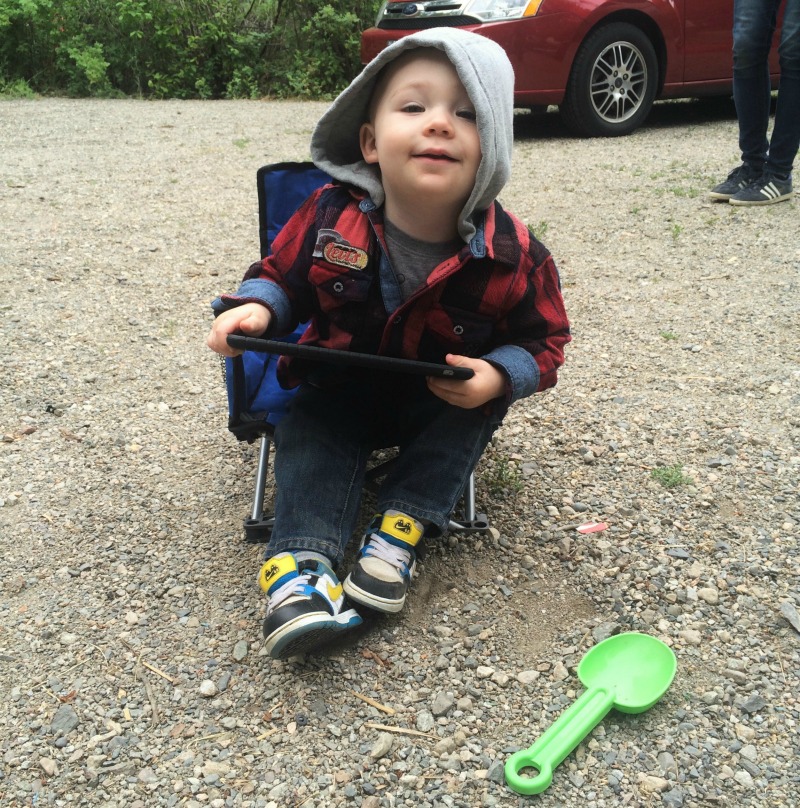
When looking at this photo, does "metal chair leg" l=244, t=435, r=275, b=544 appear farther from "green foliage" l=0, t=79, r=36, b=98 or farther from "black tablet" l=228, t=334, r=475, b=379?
"green foliage" l=0, t=79, r=36, b=98

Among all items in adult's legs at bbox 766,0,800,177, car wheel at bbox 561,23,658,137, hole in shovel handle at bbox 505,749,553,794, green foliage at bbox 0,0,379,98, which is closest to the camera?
hole in shovel handle at bbox 505,749,553,794

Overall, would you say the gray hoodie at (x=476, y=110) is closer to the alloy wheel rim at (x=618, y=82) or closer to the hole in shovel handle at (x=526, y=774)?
the hole in shovel handle at (x=526, y=774)

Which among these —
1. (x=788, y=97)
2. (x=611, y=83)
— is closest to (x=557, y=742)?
(x=788, y=97)

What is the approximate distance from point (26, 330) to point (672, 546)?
2751 mm

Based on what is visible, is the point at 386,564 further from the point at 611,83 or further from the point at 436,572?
the point at 611,83

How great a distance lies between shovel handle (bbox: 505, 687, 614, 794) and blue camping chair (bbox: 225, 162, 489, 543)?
63 cm

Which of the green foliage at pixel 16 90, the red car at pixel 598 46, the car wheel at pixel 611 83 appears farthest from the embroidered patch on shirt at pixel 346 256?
the green foliage at pixel 16 90

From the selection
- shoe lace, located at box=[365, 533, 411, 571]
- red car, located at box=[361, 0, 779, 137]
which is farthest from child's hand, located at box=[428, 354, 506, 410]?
red car, located at box=[361, 0, 779, 137]

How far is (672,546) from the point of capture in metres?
2.26

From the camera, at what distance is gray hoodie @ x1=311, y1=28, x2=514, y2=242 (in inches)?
75.1

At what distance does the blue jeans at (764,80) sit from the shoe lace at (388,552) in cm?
355

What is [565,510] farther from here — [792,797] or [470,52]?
[470,52]

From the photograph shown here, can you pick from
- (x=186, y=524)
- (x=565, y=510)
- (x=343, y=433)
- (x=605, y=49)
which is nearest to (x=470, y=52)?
(x=343, y=433)

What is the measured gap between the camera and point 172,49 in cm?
966
